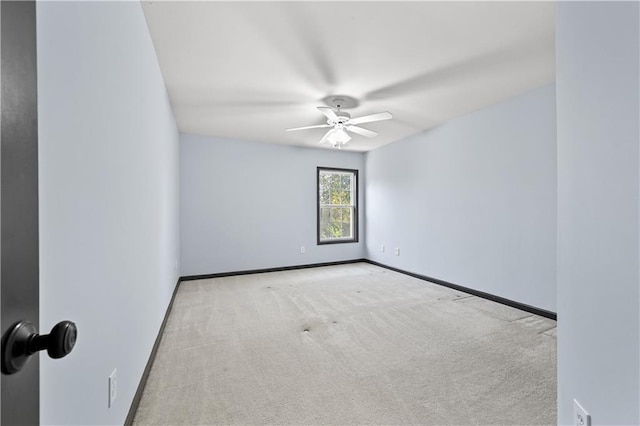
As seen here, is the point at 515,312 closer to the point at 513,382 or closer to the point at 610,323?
the point at 513,382

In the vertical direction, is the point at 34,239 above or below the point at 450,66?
below

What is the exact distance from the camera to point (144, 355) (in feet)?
6.12

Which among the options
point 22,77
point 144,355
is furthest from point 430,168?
point 22,77

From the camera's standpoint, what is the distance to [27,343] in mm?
447

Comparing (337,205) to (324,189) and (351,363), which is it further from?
(351,363)

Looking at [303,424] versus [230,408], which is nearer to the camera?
[303,424]

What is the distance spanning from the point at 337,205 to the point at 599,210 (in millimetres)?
4994

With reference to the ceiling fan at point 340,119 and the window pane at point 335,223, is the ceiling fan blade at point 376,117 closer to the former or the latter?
the ceiling fan at point 340,119

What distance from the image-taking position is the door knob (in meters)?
0.41

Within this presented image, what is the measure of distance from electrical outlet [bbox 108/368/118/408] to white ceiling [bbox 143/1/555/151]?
2.01m

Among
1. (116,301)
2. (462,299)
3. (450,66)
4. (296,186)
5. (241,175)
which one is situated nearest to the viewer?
(116,301)

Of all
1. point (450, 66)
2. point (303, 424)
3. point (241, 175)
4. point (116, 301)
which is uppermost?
point (450, 66)

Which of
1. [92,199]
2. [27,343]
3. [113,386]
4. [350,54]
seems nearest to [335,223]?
[350,54]

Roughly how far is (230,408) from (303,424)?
17.0 inches
